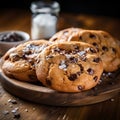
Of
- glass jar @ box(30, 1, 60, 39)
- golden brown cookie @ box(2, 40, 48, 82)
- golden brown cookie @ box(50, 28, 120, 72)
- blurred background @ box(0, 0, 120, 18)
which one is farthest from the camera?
blurred background @ box(0, 0, 120, 18)

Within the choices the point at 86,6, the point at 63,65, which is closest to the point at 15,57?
the point at 63,65

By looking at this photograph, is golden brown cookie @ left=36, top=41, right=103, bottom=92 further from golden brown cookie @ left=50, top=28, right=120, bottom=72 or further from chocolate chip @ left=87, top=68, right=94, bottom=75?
golden brown cookie @ left=50, top=28, right=120, bottom=72

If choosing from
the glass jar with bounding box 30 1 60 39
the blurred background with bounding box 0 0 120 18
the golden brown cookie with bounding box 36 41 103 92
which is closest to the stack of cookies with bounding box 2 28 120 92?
the golden brown cookie with bounding box 36 41 103 92

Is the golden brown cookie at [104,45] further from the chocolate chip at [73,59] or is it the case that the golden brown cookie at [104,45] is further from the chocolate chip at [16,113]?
the chocolate chip at [16,113]

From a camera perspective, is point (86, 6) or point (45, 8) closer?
point (45, 8)

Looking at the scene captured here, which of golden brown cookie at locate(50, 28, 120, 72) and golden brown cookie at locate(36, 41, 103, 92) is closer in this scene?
golden brown cookie at locate(36, 41, 103, 92)

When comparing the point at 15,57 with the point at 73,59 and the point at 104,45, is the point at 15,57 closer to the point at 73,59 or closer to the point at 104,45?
the point at 73,59
